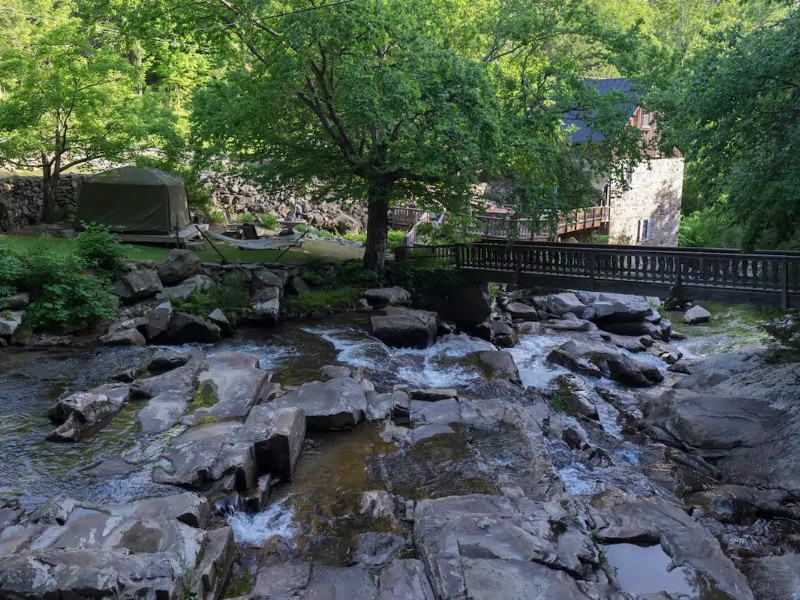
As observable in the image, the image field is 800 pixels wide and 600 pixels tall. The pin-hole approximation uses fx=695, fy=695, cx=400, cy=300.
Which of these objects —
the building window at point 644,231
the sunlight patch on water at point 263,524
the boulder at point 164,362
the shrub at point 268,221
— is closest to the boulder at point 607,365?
the boulder at point 164,362

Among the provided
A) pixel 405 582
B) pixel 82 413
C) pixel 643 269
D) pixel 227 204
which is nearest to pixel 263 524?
pixel 405 582

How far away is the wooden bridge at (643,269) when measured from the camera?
47.1 feet

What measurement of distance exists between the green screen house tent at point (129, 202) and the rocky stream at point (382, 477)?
8.31 metres

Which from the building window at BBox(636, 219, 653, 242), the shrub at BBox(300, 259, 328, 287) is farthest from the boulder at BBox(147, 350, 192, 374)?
the building window at BBox(636, 219, 653, 242)

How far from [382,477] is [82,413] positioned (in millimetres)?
4609

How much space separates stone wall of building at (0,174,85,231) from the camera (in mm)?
21806

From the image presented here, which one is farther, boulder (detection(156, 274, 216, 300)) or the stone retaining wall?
the stone retaining wall

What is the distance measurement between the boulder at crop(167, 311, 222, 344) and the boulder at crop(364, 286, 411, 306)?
16.0ft

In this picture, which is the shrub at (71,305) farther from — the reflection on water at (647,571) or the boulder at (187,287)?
the reflection on water at (647,571)

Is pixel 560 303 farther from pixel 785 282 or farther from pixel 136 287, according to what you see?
pixel 136 287

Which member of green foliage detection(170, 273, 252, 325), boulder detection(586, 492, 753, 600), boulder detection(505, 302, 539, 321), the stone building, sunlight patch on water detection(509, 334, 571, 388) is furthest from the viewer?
the stone building

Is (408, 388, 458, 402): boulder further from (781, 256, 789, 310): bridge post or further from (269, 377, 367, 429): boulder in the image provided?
(781, 256, 789, 310): bridge post

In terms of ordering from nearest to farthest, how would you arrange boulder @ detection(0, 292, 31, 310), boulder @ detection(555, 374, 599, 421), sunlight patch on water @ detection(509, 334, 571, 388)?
boulder @ detection(555, 374, 599, 421)
boulder @ detection(0, 292, 31, 310)
sunlight patch on water @ detection(509, 334, 571, 388)

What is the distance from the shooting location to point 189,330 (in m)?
15.3
